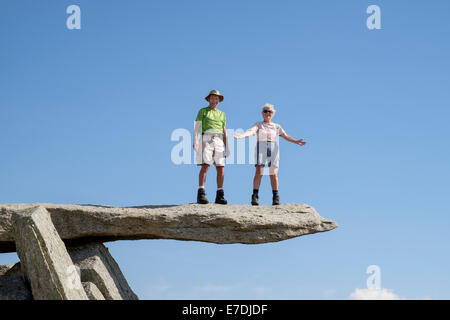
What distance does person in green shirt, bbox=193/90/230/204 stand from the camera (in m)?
11.8

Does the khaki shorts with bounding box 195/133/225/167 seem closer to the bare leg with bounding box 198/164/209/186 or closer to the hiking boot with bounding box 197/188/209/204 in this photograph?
the bare leg with bounding box 198/164/209/186

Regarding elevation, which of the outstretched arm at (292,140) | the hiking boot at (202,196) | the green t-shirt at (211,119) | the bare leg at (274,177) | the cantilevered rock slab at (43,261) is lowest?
the cantilevered rock slab at (43,261)

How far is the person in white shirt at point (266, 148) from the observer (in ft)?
39.5

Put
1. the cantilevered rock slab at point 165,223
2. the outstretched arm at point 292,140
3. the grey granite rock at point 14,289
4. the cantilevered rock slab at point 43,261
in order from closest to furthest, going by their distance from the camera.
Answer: the cantilevered rock slab at point 43,261, the grey granite rock at point 14,289, the cantilevered rock slab at point 165,223, the outstretched arm at point 292,140

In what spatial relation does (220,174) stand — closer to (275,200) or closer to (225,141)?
(225,141)

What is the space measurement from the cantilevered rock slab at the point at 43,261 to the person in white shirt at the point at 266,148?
4258 millimetres

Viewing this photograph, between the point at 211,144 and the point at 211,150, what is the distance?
0.13 metres

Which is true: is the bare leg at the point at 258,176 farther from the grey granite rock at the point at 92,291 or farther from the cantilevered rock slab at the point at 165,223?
the grey granite rock at the point at 92,291

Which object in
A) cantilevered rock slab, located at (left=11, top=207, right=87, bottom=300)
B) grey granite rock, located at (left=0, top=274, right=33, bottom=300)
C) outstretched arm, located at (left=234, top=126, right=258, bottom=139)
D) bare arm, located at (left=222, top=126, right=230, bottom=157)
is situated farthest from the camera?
bare arm, located at (left=222, top=126, right=230, bottom=157)

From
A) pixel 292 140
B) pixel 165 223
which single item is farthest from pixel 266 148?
pixel 165 223

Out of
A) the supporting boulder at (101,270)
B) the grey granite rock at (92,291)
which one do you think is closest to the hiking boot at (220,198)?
the supporting boulder at (101,270)

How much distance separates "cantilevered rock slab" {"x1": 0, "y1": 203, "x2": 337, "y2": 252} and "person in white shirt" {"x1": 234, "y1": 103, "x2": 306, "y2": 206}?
3.08ft

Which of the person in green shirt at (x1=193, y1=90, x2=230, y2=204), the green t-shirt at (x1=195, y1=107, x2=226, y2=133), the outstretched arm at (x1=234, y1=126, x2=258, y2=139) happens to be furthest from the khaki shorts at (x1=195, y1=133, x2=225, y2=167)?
the outstretched arm at (x1=234, y1=126, x2=258, y2=139)
